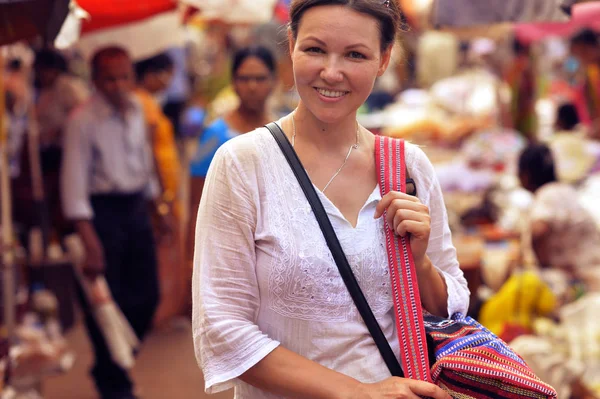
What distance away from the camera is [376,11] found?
6.29ft

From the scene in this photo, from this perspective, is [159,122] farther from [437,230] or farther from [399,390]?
[399,390]

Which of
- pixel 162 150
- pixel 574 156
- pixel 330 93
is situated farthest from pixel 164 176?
pixel 330 93

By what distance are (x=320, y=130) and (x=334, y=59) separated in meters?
0.20

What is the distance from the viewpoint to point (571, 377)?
4.32 meters

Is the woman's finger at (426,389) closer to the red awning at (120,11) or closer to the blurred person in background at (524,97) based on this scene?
the red awning at (120,11)

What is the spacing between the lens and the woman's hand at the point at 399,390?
5.98 feet

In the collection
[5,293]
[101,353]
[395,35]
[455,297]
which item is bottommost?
[101,353]

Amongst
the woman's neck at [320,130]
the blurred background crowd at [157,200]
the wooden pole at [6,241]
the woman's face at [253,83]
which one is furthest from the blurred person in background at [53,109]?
the woman's neck at [320,130]

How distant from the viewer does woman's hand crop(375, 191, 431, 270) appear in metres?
1.90

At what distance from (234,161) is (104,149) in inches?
136

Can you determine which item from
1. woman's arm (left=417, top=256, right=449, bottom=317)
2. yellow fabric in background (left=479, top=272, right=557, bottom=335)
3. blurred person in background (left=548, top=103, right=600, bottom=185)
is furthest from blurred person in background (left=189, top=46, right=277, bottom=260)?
blurred person in background (left=548, top=103, right=600, bottom=185)

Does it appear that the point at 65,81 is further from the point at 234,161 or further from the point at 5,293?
the point at 234,161

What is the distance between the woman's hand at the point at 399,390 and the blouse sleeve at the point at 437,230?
0.91 feet

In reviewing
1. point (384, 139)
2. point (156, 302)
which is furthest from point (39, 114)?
point (384, 139)
